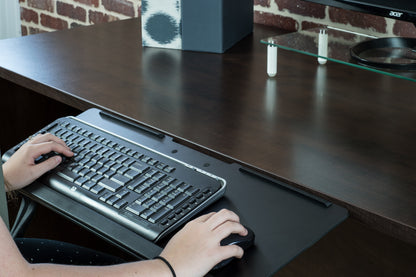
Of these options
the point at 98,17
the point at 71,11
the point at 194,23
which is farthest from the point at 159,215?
the point at 71,11

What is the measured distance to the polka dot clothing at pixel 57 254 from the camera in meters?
1.13

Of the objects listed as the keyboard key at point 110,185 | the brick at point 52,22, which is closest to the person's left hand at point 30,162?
the keyboard key at point 110,185

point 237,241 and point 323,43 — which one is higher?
point 323,43

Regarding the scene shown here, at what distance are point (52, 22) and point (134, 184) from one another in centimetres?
178

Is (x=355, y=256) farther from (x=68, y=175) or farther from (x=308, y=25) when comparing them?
(x=68, y=175)

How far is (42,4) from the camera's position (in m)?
2.55

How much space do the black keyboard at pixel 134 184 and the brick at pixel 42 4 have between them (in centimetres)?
158

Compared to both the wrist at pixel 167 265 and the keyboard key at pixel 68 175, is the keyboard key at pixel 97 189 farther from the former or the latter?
the wrist at pixel 167 265

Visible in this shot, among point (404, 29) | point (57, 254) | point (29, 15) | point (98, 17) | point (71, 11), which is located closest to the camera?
point (57, 254)

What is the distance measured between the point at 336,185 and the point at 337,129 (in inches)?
8.2

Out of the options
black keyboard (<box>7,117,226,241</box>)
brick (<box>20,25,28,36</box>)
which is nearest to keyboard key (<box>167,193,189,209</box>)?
black keyboard (<box>7,117,226,241</box>)

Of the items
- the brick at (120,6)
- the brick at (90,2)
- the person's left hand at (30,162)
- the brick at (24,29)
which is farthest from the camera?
the brick at (24,29)

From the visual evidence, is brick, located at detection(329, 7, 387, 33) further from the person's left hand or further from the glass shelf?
the person's left hand

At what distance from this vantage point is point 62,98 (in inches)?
49.5
